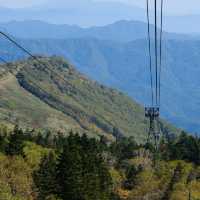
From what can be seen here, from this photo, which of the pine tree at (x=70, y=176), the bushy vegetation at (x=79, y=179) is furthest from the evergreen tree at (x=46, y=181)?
the pine tree at (x=70, y=176)

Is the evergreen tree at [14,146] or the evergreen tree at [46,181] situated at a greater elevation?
the evergreen tree at [14,146]

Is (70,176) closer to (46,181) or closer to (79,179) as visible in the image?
(79,179)

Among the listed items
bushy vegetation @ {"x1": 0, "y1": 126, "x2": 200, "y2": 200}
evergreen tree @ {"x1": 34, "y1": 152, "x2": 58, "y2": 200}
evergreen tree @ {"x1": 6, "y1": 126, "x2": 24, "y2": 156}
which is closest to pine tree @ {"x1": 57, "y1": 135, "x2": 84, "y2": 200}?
bushy vegetation @ {"x1": 0, "y1": 126, "x2": 200, "y2": 200}

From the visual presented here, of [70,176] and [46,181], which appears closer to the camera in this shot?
[70,176]

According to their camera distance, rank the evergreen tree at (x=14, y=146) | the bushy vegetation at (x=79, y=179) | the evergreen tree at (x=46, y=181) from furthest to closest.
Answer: the evergreen tree at (x=14, y=146)
the evergreen tree at (x=46, y=181)
the bushy vegetation at (x=79, y=179)

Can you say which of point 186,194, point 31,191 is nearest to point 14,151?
point 31,191

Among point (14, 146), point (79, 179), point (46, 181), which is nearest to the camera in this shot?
point (79, 179)

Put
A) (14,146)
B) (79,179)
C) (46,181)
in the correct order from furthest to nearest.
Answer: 1. (14,146)
2. (46,181)
3. (79,179)

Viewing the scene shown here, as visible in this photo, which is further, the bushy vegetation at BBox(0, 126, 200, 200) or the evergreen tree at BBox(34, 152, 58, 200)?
the evergreen tree at BBox(34, 152, 58, 200)

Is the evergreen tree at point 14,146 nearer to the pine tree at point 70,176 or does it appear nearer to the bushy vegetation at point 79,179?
the bushy vegetation at point 79,179

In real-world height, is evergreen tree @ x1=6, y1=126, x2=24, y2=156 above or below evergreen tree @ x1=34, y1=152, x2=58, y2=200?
above

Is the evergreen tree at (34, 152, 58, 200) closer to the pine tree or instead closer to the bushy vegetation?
the bushy vegetation

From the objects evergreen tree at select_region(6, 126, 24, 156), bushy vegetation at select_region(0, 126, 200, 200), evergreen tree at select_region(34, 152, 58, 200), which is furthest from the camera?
evergreen tree at select_region(6, 126, 24, 156)

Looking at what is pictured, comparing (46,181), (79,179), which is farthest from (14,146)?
(79,179)
